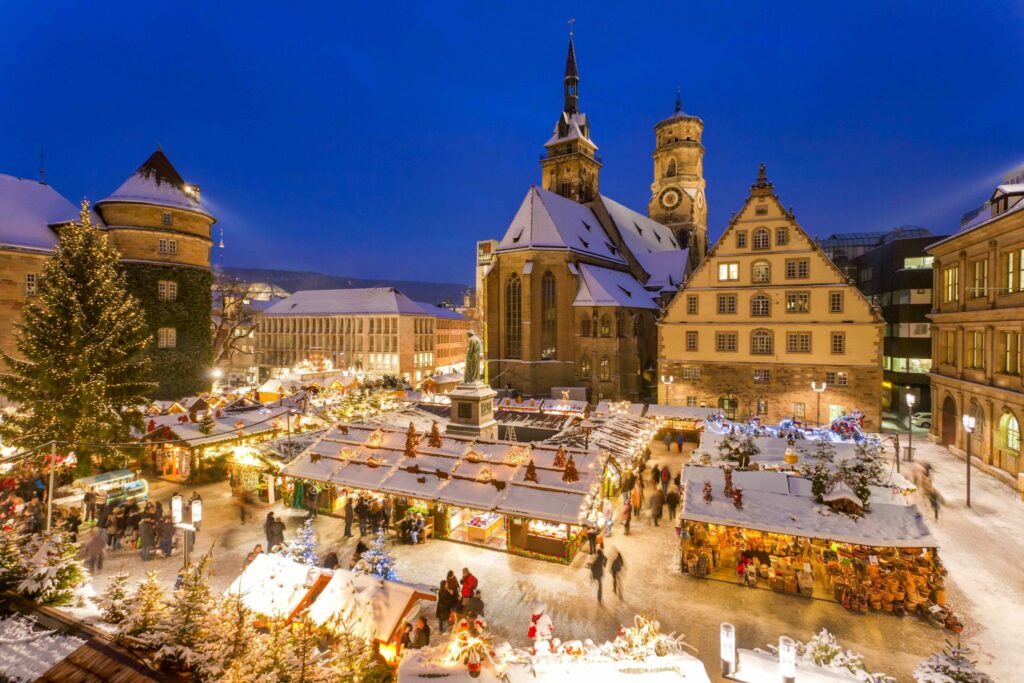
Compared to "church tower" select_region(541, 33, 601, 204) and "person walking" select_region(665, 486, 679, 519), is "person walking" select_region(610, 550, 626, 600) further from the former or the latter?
"church tower" select_region(541, 33, 601, 204)

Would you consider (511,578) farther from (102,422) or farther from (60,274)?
(60,274)

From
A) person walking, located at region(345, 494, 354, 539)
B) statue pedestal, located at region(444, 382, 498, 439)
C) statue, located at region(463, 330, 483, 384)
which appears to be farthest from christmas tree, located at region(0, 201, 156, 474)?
statue, located at region(463, 330, 483, 384)

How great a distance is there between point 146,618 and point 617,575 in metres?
11.3

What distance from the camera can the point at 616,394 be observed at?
132 ft

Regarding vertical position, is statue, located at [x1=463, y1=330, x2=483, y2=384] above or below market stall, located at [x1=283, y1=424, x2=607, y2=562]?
above

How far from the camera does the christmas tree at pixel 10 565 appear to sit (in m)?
7.75

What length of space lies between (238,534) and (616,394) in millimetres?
29953

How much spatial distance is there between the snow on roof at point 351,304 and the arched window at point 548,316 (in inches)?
1015

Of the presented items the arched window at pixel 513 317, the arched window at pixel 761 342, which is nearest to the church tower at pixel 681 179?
the arched window at pixel 513 317

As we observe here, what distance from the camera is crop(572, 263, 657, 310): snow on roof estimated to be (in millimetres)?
40781

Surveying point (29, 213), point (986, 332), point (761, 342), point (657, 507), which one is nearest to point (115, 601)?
point (657, 507)

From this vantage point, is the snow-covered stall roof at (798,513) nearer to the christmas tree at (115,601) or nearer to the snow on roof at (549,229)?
the christmas tree at (115,601)

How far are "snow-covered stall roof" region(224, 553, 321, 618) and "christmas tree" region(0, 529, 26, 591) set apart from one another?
3110mm

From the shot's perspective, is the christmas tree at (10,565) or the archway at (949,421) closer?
the christmas tree at (10,565)
